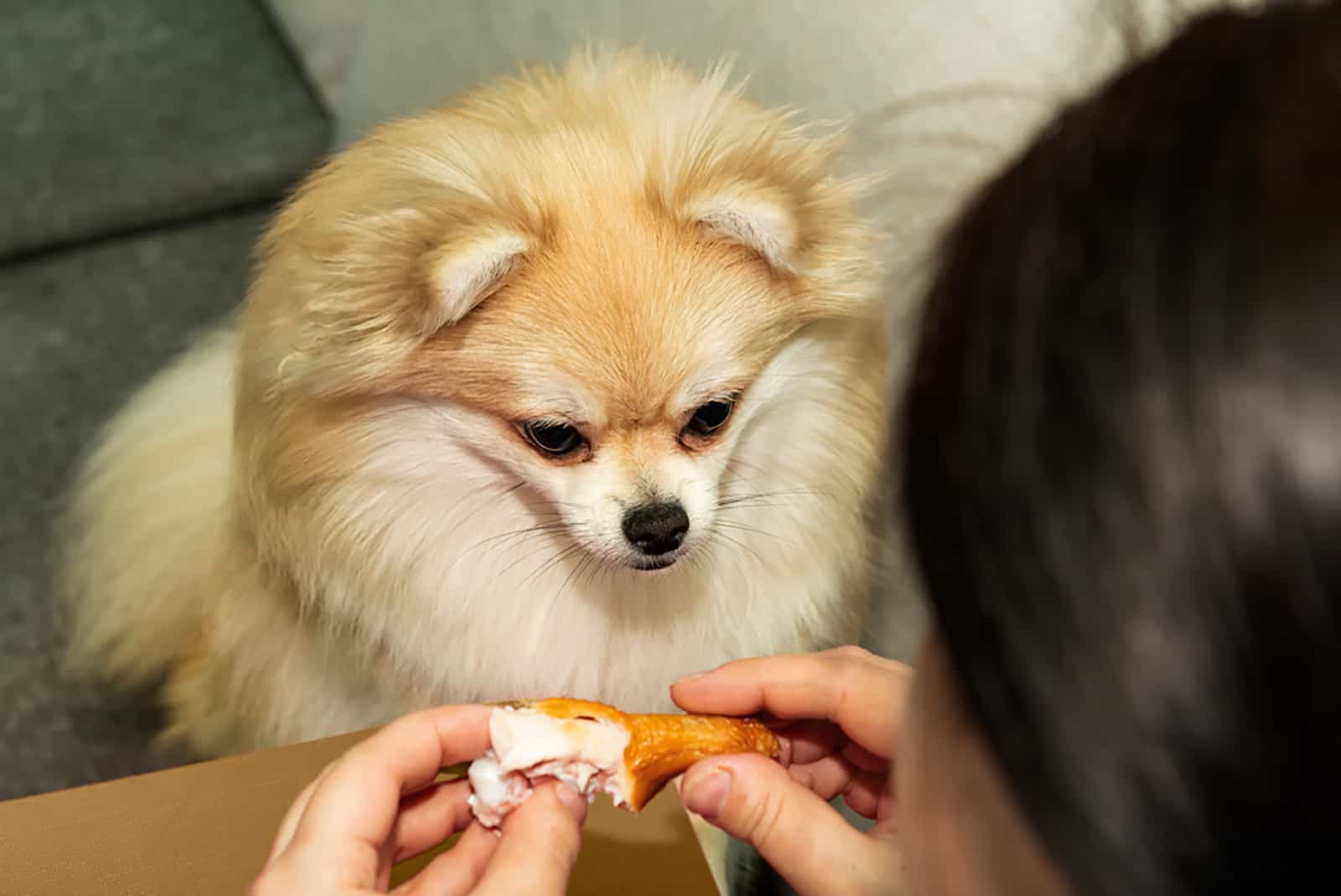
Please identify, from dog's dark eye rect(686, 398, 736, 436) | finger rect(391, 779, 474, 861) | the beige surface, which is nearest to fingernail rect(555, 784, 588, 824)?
finger rect(391, 779, 474, 861)

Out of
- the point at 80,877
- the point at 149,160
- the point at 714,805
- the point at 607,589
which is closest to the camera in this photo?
the point at 714,805

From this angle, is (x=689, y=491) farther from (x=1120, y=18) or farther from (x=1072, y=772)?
(x=1072, y=772)

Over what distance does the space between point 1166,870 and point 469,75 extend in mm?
1233

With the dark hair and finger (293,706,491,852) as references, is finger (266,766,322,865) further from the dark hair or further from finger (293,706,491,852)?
the dark hair

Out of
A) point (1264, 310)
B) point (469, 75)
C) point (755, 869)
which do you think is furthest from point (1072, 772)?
point (469, 75)

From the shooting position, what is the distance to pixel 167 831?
90 cm

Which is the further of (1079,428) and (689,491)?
(689,491)

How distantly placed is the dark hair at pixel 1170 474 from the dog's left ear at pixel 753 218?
0.49 meters

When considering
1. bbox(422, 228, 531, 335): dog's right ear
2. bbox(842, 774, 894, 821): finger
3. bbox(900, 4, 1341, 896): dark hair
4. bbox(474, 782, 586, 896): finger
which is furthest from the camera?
bbox(842, 774, 894, 821): finger

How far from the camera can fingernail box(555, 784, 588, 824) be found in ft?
2.48

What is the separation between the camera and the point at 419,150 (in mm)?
908

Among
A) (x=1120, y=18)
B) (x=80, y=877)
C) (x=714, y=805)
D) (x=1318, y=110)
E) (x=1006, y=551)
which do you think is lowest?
(x=80, y=877)

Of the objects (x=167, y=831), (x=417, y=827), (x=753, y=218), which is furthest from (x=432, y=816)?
(x=753, y=218)

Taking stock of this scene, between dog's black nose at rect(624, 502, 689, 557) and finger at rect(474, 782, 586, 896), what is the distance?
0.75 feet
